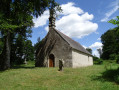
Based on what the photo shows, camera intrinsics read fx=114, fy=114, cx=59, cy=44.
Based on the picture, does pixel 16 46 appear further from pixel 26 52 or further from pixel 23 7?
pixel 23 7

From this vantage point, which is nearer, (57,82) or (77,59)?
(57,82)

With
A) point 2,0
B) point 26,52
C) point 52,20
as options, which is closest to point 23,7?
point 2,0

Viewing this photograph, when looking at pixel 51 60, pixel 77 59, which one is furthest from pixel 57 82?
Answer: pixel 77 59

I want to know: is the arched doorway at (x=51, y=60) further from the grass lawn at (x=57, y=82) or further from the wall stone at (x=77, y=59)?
the grass lawn at (x=57, y=82)

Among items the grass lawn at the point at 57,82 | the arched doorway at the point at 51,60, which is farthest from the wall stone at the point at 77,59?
the grass lawn at the point at 57,82

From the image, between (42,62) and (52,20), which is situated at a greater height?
(52,20)

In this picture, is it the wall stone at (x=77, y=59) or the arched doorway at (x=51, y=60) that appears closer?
the wall stone at (x=77, y=59)

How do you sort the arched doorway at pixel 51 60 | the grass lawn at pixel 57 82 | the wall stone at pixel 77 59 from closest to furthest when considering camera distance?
the grass lawn at pixel 57 82
the wall stone at pixel 77 59
the arched doorway at pixel 51 60

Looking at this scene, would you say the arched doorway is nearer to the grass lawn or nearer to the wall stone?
the wall stone

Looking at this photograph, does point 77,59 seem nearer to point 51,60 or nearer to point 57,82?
point 51,60

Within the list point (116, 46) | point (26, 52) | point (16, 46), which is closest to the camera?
point (116, 46)

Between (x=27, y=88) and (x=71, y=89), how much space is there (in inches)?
114

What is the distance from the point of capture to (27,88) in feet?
24.8

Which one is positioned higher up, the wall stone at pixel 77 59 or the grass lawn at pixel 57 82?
the wall stone at pixel 77 59
